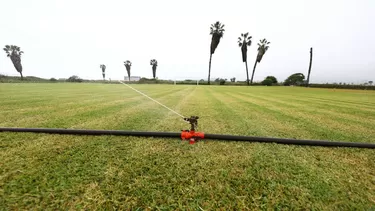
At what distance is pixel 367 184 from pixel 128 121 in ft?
10.7

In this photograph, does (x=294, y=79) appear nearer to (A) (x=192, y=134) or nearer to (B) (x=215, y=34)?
(B) (x=215, y=34)

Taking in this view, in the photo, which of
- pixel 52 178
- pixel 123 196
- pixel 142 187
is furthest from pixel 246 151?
pixel 52 178

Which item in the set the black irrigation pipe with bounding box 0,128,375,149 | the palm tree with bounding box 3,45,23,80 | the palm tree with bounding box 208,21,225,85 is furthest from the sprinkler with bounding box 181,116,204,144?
the palm tree with bounding box 3,45,23,80

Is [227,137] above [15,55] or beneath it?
beneath

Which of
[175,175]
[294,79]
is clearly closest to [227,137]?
[175,175]

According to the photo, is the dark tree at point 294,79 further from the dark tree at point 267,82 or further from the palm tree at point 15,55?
the palm tree at point 15,55

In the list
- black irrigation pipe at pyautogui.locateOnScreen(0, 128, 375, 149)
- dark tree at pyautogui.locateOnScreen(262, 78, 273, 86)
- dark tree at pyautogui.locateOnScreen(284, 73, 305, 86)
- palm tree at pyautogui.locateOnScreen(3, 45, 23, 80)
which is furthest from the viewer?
palm tree at pyautogui.locateOnScreen(3, 45, 23, 80)

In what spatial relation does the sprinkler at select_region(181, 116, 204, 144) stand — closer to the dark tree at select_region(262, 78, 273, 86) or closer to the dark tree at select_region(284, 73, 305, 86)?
the dark tree at select_region(262, 78, 273, 86)

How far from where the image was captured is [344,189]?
4.07 ft

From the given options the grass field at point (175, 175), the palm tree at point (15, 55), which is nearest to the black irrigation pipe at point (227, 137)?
the grass field at point (175, 175)

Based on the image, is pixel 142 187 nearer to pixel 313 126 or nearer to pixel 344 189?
pixel 344 189

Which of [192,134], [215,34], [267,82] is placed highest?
[215,34]

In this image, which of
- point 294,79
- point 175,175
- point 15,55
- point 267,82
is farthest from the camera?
point 15,55

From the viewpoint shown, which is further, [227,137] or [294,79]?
[294,79]
